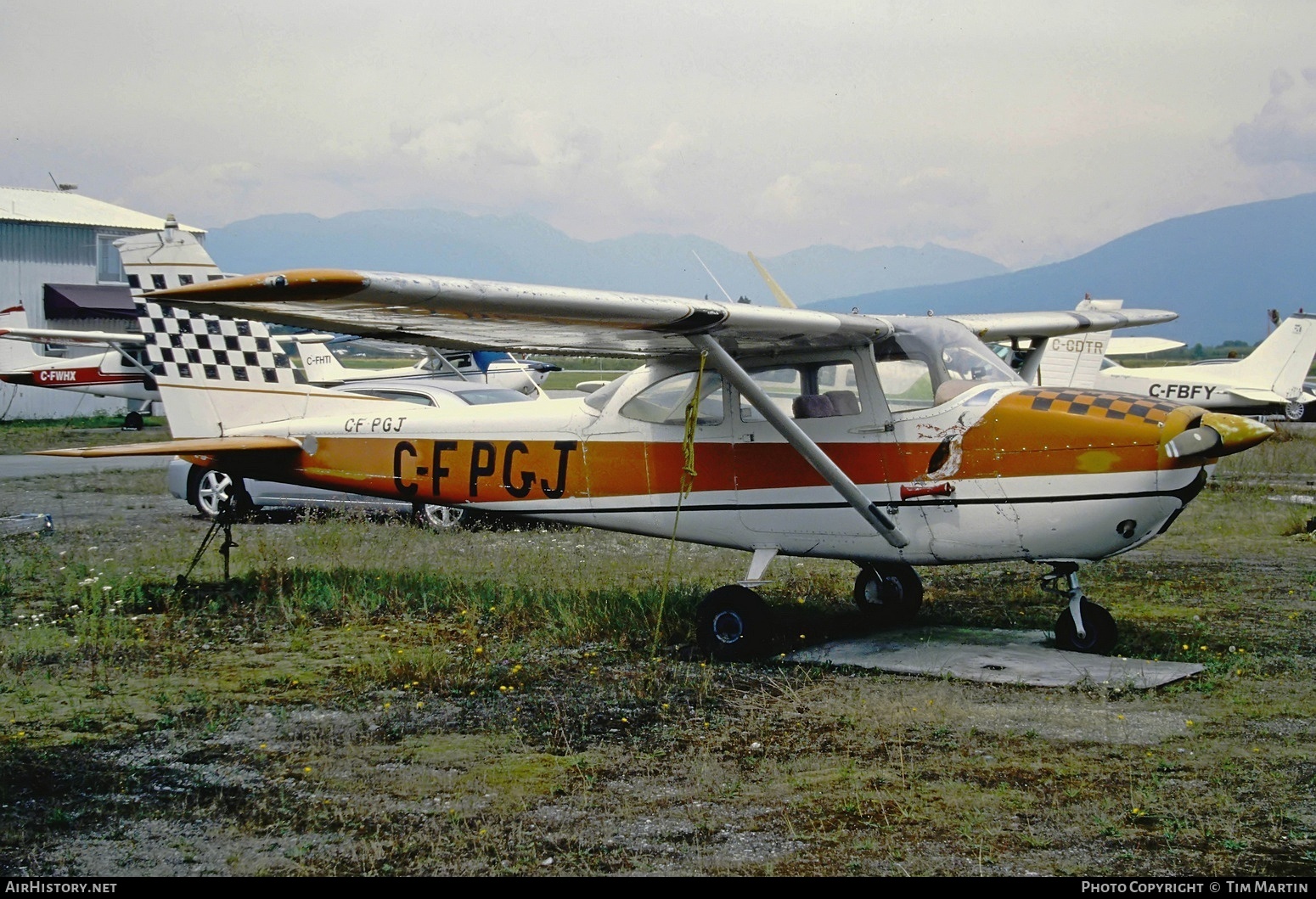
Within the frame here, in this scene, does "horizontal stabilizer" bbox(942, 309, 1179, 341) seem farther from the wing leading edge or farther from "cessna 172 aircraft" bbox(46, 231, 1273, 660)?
the wing leading edge

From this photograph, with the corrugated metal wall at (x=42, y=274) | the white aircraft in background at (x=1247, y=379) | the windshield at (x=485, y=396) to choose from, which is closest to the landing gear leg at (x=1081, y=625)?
the windshield at (x=485, y=396)

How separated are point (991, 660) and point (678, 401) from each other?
2668 millimetres

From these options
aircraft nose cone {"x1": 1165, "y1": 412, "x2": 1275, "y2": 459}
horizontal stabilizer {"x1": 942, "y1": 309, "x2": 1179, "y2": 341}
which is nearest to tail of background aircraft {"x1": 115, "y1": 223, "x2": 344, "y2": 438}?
horizontal stabilizer {"x1": 942, "y1": 309, "x2": 1179, "y2": 341}

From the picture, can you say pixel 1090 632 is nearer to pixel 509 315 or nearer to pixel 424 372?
pixel 509 315

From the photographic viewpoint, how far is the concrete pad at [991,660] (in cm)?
671

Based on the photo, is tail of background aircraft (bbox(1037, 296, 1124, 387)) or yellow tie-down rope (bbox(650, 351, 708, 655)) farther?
tail of background aircraft (bbox(1037, 296, 1124, 387))

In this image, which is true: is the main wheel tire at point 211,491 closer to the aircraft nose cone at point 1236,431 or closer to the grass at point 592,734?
the grass at point 592,734

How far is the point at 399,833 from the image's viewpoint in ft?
14.3

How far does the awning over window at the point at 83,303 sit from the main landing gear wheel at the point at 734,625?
33410mm

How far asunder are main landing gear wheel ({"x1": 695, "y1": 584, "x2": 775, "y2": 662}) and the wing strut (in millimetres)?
875

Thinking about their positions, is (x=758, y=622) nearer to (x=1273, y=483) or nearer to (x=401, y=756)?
(x=401, y=756)

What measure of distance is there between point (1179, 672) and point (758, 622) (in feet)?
8.02

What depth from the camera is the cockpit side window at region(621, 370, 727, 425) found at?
8.00 meters

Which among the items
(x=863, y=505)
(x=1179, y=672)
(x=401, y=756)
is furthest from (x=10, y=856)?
(x=1179, y=672)
